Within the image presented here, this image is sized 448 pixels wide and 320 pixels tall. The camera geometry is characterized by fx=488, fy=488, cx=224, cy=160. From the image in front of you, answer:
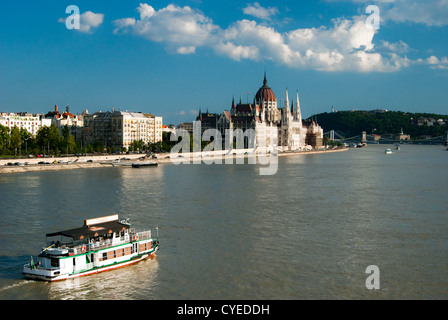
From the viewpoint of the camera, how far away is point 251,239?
16.5 m

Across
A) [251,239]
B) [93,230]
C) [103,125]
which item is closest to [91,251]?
[93,230]

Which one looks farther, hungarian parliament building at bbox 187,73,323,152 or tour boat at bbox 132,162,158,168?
hungarian parliament building at bbox 187,73,323,152

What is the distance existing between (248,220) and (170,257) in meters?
6.03

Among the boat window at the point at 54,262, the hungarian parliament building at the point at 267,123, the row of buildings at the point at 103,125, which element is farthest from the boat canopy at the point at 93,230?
the hungarian parliament building at the point at 267,123

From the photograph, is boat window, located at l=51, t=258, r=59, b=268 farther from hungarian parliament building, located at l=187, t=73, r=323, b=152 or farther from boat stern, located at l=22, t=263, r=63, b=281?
hungarian parliament building, located at l=187, t=73, r=323, b=152

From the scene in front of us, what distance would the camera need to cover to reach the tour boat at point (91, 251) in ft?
41.7

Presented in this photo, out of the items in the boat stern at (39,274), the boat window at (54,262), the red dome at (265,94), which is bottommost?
the boat stern at (39,274)

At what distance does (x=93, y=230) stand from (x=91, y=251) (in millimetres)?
903

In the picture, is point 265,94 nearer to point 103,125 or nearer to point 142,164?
point 103,125

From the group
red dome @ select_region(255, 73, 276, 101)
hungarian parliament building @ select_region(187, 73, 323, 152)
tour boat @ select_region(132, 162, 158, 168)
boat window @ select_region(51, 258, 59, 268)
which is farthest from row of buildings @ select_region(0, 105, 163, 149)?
boat window @ select_region(51, 258, 59, 268)

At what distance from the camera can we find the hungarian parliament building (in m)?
102

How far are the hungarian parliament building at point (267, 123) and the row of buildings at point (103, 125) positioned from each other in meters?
18.4

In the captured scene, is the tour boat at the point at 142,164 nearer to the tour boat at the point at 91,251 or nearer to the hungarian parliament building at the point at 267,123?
the tour boat at the point at 91,251
